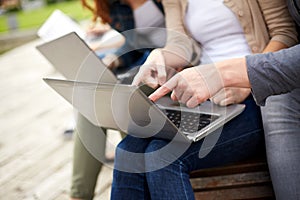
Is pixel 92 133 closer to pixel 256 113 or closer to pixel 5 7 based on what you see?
pixel 256 113

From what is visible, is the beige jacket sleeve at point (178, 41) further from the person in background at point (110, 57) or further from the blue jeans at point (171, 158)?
the blue jeans at point (171, 158)

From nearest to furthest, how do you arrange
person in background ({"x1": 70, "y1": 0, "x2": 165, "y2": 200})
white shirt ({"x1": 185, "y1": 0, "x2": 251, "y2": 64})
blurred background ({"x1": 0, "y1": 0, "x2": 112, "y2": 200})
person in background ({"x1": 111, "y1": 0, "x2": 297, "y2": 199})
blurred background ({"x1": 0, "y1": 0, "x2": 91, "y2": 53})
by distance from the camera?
person in background ({"x1": 111, "y1": 0, "x2": 297, "y2": 199}) < white shirt ({"x1": 185, "y1": 0, "x2": 251, "y2": 64}) < person in background ({"x1": 70, "y1": 0, "x2": 165, "y2": 200}) < blurred background ({"x1": 0, "y1": 0, "x2": 112, "y2": 200}) < blurred background ({"x1": 0, "y1": 0, "x2": 91, "y2": 53})

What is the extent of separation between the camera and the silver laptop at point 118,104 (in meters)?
1.00

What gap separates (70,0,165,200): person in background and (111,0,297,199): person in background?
0.24 m

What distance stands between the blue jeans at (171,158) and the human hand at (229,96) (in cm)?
4

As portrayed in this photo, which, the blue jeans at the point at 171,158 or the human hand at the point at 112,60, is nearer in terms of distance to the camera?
the blue jeans at the point at 171,158

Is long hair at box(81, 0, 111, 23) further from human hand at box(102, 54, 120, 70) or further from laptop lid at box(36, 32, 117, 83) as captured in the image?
laptop lid at box(36, 32, 117, 83)

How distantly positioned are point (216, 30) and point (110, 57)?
21.1 inches

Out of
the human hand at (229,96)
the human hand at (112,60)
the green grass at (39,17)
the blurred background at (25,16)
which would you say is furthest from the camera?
the green grass at (39,17)

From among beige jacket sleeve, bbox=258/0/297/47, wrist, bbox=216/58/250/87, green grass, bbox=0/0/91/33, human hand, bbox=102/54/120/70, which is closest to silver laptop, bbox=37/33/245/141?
wrist, bbox=216/58/250/87

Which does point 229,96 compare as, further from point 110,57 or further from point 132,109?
point 110,57

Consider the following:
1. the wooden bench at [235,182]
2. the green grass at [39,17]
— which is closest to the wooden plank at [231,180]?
the wooden bench at [235,182]

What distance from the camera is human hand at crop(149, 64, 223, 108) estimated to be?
1009 mm

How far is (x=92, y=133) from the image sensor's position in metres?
1.57
